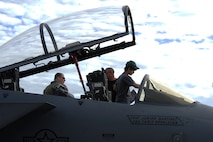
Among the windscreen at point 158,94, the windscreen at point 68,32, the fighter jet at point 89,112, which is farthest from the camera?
the windscreen at point 68,32

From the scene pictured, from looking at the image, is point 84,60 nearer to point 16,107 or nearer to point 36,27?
point 36,27

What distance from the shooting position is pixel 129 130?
568 centimetres

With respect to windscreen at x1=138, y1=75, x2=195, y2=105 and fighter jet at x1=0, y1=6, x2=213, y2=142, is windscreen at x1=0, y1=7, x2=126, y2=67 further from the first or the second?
windscreen at x1=138, y1=75, x2=195, y2=105

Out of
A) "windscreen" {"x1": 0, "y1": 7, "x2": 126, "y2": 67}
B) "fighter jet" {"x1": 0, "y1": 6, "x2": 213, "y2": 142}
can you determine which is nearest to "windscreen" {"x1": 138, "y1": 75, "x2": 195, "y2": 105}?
"fighter jet" {"x1": 0, "y1": 6, "x2": 213, "y2": 142}

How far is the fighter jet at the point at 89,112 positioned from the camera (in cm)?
564

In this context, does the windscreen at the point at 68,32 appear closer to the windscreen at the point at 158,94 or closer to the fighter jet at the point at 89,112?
the fighter jet at the point at 89,112

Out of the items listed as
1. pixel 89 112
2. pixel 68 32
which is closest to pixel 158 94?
pixel 89 112

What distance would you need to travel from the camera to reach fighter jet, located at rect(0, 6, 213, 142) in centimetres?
564

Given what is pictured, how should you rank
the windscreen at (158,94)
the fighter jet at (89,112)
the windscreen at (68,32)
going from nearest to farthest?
the fighter jet at (89,112)
the windscreen at (158,94)
the windscreen at (68,32)

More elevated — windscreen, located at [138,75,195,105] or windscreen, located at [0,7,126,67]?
windscreen, located at [0,7,126,67]

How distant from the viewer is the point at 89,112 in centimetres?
578

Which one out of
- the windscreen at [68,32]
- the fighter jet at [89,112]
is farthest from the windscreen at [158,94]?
the windscreen at [68,32]

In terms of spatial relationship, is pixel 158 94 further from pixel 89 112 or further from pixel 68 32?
pixel 68 32

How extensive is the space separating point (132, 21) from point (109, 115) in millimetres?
2044
